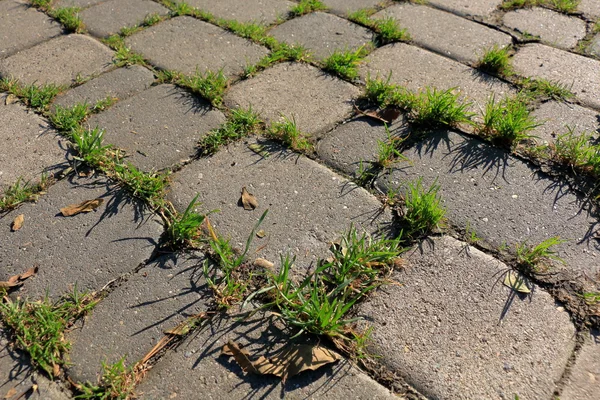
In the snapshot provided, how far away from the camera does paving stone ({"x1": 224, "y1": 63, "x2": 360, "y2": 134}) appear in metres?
2.18

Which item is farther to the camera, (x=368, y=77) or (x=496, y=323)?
(x=368, y=77)

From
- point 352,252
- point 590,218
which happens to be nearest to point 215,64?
point 352,252

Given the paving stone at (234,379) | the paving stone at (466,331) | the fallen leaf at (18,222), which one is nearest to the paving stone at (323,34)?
the paving stone at (466,331)

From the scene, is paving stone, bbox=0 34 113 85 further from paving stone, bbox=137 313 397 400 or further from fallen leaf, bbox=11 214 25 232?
paving stone, bbox=137 313 397 400

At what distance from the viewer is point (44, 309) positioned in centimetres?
148

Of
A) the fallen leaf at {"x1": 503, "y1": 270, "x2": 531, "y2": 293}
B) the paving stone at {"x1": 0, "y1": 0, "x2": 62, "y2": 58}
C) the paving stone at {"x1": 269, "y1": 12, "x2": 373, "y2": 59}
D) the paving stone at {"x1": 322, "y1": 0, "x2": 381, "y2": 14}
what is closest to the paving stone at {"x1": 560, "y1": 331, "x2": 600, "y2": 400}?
the fallen leaf at {"x1": 503, "y1": 270, "x2": 531, "y2": 293}

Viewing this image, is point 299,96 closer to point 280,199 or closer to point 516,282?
point 280,199

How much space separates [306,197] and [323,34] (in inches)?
47.7

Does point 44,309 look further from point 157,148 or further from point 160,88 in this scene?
point 160,88

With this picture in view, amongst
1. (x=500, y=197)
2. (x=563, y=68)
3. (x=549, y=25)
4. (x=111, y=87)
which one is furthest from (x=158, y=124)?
(x=549, y=25)

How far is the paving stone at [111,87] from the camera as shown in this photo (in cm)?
228

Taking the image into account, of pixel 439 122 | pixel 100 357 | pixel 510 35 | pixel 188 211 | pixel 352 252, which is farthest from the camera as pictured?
pixel 510 35

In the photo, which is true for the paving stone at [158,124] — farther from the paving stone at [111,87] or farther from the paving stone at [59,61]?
the paving stone at [59,61]

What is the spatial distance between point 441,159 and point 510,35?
112 cm
